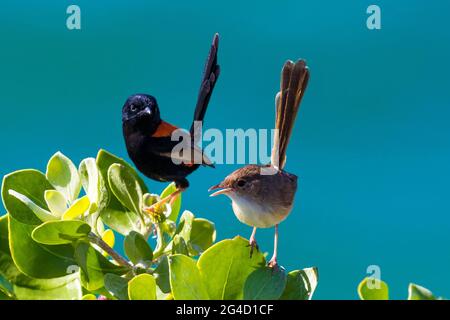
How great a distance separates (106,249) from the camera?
3.85 feet

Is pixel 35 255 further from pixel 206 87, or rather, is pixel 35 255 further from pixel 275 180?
pixel 275 180

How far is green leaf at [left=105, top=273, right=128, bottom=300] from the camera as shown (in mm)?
1064

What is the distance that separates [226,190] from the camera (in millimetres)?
1597

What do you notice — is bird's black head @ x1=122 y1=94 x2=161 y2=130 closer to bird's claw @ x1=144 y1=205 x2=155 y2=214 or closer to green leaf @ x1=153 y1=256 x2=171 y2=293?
bird's claw @ x1=144 y1=205 x2=155 y2=214

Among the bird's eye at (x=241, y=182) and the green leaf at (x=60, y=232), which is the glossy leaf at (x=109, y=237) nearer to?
the green leaf at (x=60, y=232)

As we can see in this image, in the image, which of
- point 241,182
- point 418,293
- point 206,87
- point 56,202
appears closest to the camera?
point 418,293

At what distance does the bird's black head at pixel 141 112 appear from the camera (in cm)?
139

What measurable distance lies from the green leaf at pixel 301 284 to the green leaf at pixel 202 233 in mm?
346

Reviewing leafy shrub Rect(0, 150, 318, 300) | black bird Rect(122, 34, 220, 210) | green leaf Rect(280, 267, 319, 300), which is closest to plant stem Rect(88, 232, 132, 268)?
leafy shrub Rect(0, 150, 318, 300)

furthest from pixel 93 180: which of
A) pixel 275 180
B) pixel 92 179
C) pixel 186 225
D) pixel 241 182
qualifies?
pixel 275 180

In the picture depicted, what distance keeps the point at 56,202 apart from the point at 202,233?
15.3 inches

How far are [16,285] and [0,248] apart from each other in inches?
3.7
